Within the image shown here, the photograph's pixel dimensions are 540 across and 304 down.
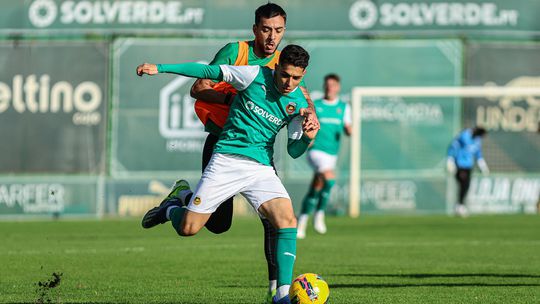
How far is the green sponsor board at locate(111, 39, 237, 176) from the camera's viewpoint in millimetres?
24250

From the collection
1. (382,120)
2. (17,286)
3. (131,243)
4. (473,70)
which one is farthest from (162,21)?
(17,286)

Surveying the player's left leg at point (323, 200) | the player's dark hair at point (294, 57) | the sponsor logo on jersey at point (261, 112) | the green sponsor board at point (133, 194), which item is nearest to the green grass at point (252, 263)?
the player's left leg at point (323, 200)

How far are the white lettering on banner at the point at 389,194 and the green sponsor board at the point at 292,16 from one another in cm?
308

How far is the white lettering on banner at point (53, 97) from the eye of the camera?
78.7 feet

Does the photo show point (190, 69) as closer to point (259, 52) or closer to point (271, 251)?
point (259, 52)

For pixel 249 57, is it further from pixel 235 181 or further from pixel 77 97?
pixel 77 97

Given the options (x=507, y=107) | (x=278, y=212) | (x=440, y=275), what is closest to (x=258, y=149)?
(x=278, y=212)

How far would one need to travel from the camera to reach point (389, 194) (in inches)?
979

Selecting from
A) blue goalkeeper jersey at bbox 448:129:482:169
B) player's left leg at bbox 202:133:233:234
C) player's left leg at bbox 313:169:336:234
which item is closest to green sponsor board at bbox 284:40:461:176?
blue goalkeeper jersey at bbox 448:129:482:169

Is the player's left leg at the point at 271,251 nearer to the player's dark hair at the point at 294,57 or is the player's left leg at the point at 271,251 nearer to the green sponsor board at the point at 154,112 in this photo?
the player's dark hair at the point at 294,57

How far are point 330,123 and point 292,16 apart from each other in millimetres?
5945

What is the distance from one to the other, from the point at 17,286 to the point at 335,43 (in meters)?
14.8

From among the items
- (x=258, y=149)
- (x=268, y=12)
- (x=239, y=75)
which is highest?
(x=268, y=12)

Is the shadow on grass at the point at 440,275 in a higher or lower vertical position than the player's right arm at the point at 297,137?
lower
